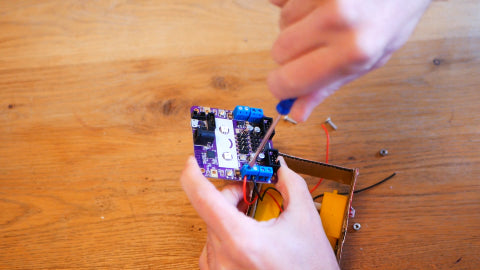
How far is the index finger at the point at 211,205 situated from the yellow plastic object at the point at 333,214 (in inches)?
12.0

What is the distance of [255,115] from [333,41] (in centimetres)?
38

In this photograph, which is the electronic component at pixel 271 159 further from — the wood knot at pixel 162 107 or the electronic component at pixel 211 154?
the wood knot at pixel 162 107

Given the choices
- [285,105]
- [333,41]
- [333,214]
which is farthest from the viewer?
[333,214]

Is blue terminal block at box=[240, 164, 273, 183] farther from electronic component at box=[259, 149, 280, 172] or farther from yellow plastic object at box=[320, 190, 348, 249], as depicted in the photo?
yellow plastic object at box=[320, 190, 348, 249]

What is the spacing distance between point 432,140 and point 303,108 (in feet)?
2.12

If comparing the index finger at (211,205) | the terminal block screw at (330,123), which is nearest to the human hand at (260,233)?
the index finger at (211,205)

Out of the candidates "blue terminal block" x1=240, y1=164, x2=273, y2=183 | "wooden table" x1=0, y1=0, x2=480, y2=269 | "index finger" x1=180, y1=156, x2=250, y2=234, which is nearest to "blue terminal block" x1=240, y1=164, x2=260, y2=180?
"blue terminal block" x1=240, y1=164, x2=273, y2=183

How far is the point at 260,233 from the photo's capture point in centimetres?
79

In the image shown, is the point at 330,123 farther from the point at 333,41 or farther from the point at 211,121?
the point at 333,41

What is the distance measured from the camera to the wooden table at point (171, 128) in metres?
1.01

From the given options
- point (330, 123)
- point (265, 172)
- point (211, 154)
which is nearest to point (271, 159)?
point (265, 172)

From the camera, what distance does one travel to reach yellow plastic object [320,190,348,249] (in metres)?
1.00

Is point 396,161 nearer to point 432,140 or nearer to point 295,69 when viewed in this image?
point 432,140

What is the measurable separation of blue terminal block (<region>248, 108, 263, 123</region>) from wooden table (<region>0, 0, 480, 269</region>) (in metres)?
0.17
